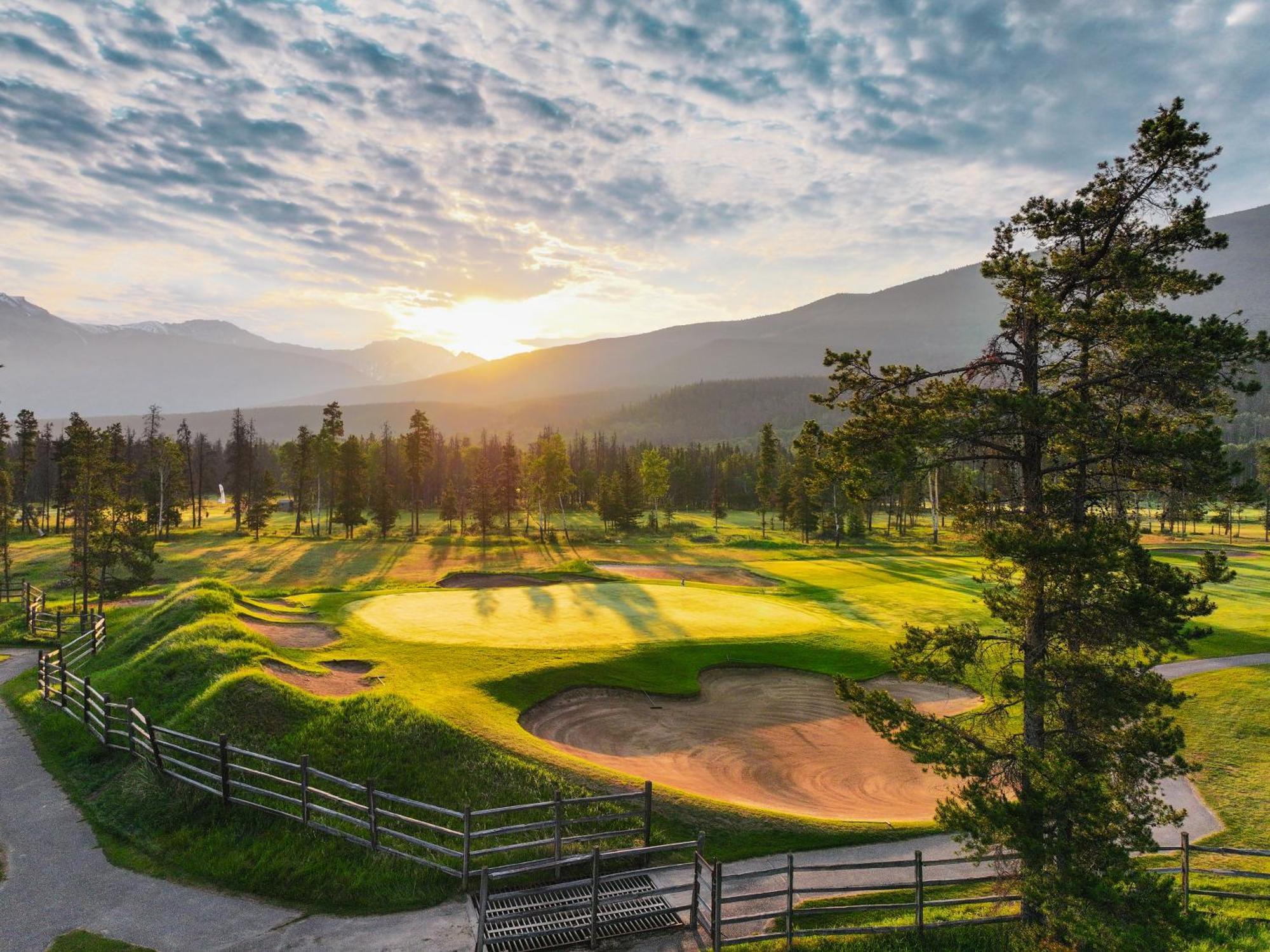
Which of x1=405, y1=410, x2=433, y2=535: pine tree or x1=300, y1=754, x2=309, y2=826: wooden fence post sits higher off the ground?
x1=405, y1=410, x2=433, y2=535: pine tree

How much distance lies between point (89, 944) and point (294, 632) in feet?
63.7

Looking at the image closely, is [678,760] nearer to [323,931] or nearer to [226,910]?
[323,931]

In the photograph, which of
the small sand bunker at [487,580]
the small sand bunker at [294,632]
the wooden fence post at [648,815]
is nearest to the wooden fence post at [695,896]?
the wooden fence post at [648,815]

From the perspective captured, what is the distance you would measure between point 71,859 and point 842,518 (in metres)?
98.2

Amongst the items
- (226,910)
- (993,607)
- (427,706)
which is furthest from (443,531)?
(993,607)

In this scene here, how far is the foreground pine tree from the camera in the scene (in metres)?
11.4

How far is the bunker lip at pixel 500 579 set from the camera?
182 ft

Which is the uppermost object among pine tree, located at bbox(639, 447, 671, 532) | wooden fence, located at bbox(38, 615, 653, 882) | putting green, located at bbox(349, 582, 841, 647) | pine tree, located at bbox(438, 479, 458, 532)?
pine tree, located at bbox(639, 447, 671, 532)

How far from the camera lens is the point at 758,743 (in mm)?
24406

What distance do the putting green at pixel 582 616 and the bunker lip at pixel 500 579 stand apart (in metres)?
9.56

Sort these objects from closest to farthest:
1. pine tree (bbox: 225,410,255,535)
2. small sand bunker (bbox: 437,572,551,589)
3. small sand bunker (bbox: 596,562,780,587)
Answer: small sand bunker (bbox: 437,572,551,589) < small sand bunker (bbox: 596,562,780,587) < pine tree (bbox: 225,410,255,535)

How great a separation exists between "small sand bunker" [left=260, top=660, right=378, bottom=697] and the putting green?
404cm

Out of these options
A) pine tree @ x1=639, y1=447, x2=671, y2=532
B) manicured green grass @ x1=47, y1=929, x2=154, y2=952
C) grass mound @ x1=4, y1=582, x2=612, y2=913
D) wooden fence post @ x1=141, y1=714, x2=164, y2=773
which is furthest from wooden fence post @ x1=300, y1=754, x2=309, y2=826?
pine tree @ x1=639, y1=447, x2=671, y2=532

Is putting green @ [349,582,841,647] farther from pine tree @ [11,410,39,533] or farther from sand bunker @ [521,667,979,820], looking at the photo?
pine tree @ [11,410,39,533]
